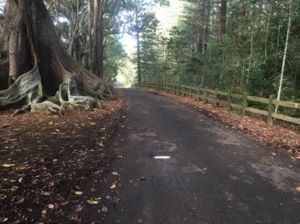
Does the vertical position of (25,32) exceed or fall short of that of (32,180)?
it exceeds it

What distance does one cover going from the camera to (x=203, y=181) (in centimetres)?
559

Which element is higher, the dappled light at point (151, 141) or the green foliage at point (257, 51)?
the green foliage at point (257, 51)

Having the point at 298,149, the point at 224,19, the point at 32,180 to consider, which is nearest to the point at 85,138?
the point at 32,180

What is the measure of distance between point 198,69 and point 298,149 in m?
15.1

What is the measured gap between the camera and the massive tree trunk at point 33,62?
40.9 ft

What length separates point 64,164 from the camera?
6.10 meters

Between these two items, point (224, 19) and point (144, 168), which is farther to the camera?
point (224, 19)

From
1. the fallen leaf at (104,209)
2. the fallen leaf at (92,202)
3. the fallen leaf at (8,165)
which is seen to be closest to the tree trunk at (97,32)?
the fallen leaf at (8,165)

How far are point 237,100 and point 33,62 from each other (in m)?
9.15

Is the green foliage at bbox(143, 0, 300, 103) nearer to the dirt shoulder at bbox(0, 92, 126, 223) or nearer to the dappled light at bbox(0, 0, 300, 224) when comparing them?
the dappled light at bbox(0, 0, 300, 224)

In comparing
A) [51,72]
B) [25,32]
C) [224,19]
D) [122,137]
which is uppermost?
[224,19]

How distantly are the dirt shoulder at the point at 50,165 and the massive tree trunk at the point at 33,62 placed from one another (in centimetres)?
227

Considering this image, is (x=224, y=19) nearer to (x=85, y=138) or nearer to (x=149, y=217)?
(x=85, y=138)

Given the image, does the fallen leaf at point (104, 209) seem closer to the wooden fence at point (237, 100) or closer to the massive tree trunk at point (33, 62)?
the wooden fence at point (237, 100)
